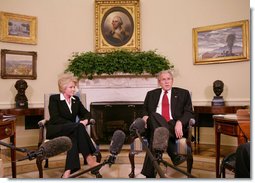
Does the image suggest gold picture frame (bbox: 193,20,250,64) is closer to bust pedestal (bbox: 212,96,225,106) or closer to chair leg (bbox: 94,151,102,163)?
bust pedestal (bbox: 212,96,225,106)

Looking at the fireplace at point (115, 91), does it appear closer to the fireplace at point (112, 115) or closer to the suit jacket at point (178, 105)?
the fireplace at point (112, 115)

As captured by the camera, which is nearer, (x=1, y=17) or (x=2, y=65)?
(x=1, y=17)

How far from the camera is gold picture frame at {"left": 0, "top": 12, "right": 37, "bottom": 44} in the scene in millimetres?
3141

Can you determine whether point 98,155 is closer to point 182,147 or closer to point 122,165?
point 122,165

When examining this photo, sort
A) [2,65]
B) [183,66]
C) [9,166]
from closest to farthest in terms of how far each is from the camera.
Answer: [9,166]
[2,65]
[183,66]

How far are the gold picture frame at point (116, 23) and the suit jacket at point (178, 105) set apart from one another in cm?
157

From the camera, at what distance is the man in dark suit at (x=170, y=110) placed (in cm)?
267

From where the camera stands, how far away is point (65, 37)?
370 cm

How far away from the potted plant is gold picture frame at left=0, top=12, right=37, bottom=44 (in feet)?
3.03

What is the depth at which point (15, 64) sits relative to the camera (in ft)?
11.3

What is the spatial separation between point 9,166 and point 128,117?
4.75 ft

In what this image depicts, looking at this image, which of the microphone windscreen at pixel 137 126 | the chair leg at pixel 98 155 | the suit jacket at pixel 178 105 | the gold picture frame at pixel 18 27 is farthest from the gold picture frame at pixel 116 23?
the microphone windscreen at pixel 137 126

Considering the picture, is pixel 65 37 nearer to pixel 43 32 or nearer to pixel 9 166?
pixel 43 32

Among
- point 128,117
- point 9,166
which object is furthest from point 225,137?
point 9,166
